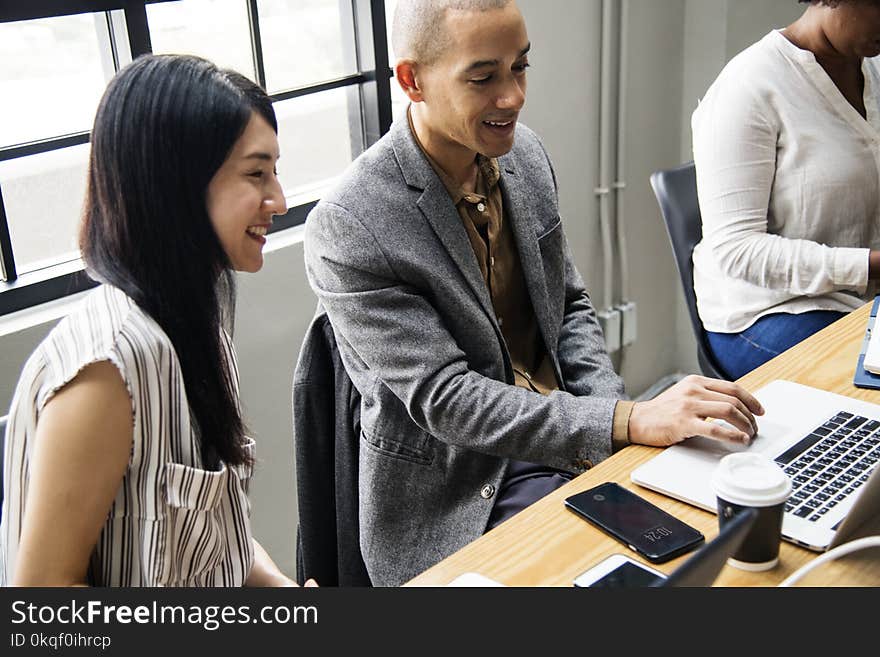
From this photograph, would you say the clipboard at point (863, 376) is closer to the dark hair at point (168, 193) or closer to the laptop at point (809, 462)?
the laptop at point (809, 462)

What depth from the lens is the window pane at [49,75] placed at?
1.80 metres

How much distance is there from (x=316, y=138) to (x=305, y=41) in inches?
9.0

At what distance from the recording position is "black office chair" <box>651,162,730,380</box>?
200 centimetres

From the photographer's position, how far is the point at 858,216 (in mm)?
1940

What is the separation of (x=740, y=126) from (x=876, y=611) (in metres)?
1.16

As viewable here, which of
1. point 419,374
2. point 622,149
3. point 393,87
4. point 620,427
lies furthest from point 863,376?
point 622,149

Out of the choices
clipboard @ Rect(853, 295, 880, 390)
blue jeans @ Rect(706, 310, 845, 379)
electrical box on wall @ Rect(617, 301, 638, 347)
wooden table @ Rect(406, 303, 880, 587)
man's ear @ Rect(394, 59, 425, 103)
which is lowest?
electrical box on wall @ Rect(617, 301, 638, 347)

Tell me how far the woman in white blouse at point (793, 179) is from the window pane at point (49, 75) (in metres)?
1.19

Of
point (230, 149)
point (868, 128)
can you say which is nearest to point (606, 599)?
point (230, 149)

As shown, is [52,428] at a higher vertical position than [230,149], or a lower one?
lower

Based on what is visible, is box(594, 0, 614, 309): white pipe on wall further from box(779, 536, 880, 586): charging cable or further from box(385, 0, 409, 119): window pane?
box(779, 536, 880, 586): charging cable

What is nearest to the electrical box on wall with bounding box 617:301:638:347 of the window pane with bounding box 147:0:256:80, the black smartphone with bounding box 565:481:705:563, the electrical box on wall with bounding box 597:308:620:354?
the electrical box on wall with bounding box 597:308:620:354

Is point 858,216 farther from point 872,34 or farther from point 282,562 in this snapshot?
point 282,562

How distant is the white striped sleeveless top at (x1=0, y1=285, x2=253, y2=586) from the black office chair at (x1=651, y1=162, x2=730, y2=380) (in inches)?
46.5
